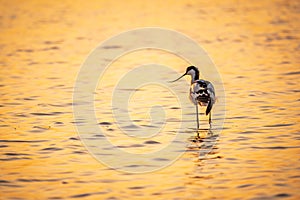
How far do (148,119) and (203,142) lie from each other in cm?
223

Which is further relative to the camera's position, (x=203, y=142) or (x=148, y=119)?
(x=148, y=119)

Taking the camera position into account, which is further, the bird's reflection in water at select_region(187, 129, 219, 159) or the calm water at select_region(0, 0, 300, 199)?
the bird's reflection in water at select_region(187, 129, 219, 159)

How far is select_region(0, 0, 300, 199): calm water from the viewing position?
10312mm

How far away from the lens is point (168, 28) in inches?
1191

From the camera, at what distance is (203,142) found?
12.8 m

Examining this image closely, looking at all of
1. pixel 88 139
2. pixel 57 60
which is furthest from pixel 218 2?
pixel 88 139

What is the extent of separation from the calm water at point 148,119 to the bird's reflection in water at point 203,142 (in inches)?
1.6

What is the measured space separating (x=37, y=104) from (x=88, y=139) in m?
3.74

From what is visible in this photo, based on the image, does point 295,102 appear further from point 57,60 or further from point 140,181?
point 57,60

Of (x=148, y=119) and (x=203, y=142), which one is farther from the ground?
(x=148, y=119)

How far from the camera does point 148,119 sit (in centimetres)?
1470

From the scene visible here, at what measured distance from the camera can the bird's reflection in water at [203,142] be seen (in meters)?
12.1

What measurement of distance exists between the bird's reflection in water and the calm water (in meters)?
0.04

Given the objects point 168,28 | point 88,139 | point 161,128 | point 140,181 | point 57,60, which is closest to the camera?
point 140,181
